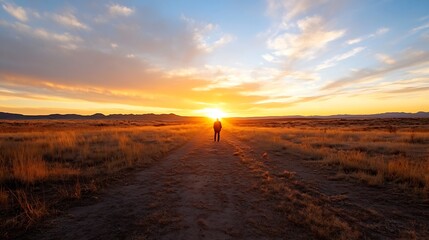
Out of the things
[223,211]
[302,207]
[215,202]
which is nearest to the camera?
[223,211]

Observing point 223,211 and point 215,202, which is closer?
point 223,211

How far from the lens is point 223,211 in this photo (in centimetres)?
581

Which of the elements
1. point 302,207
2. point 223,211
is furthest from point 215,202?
point 302,207

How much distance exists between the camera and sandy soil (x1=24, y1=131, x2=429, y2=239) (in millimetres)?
4719

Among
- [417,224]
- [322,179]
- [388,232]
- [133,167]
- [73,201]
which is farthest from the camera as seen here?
[133,167]

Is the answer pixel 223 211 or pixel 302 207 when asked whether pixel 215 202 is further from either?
pixel 302 207

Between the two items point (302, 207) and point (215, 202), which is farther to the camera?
point (215, 202)

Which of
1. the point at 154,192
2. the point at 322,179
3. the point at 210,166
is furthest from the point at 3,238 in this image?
the point at 322,179

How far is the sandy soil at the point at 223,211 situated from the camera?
4719 mm

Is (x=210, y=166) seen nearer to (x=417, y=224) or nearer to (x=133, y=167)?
(x=133, y=167)

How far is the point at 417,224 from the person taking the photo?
17.4 feet

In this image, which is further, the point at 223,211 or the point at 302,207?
the point at 302,207

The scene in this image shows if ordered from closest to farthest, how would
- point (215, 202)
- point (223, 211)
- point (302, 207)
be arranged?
point (223, 211), point (302, 207), point (215, 202)

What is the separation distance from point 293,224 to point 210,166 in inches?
256
